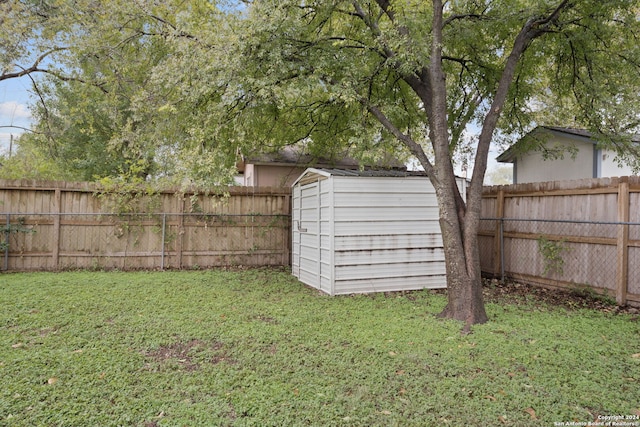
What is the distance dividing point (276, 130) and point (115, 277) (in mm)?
4360

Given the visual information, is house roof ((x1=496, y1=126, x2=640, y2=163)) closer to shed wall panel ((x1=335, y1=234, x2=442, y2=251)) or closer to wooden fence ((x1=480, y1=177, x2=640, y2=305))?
wooden fence ((x1=480, y1=177, x2=640, y2=305))

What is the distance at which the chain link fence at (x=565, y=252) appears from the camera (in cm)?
526

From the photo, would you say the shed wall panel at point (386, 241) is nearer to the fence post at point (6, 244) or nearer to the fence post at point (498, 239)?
the fence post at point (498, 239)

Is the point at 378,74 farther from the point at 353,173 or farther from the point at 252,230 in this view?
the point at 252,230

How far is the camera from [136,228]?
8.38 meters

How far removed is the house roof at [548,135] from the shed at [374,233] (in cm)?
242

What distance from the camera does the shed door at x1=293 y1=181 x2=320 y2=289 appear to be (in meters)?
6.84

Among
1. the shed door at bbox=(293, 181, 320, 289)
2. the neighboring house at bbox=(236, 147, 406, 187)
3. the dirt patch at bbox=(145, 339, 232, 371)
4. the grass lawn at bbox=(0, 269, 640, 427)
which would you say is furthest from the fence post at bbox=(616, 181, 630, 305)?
the neighboring house at bbox=(236, 147, 406, 187)

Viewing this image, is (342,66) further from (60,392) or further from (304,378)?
(60,392)

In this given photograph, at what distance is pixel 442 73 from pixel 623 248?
3.45m

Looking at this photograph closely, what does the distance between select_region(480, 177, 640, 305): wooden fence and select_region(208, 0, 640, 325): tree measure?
4.06 feet

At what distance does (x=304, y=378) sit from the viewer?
3080 mm

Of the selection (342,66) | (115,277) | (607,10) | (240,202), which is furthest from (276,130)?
(607,10)

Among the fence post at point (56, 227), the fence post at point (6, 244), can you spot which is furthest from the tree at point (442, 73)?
the fence post at point (6, 244)
